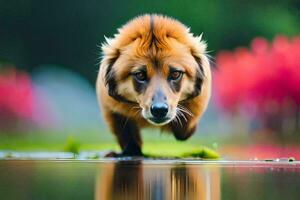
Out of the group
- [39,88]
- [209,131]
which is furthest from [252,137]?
[39,88]

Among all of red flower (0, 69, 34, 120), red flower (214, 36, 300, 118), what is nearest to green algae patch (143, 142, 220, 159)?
red flower (214, 36, 300, 118)

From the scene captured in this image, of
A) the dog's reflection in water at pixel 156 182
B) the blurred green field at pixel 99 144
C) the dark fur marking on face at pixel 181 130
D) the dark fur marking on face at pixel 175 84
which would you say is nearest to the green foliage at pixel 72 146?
the blurred green field at pixel 99 144

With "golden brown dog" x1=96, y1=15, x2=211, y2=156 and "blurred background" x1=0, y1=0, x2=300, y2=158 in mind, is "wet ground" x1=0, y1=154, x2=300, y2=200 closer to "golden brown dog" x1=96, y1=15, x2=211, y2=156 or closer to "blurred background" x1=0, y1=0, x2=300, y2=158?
"blurred background" x1=0, y1=0, x2=300, y2=158

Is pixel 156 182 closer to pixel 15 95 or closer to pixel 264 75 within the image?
pixel 264 75

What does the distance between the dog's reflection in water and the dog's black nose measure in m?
0.37

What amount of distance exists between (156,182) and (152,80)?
2.62 feet

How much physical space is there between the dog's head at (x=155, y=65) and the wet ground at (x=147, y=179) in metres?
0.44

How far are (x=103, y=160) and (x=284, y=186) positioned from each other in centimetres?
155

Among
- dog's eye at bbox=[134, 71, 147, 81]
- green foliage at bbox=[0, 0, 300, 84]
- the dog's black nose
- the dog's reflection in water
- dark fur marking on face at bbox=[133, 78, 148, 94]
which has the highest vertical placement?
green foliage at bbox=[0, 0, 300, 84]

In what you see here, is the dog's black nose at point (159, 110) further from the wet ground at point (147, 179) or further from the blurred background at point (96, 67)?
the blurred background at point (96, 67)

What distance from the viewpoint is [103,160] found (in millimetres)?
4949

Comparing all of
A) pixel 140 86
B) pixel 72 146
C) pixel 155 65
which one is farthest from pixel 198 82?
pixel 72 146

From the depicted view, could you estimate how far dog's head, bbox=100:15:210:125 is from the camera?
4.41 metres

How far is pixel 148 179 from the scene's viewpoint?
13.3 feet
